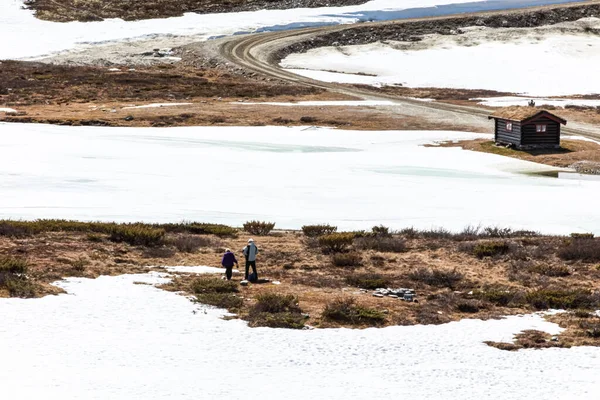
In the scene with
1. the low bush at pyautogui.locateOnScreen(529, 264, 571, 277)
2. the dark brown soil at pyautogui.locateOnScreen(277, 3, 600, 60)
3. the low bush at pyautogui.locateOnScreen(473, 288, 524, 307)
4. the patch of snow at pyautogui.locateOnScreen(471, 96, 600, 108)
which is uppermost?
the dark brown soil at pyautogui.locateOnScreen(277, 3, 600, 60)

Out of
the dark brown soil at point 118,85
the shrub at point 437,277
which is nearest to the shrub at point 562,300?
the shrub at point 437,277

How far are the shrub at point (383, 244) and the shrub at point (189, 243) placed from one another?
197 inches

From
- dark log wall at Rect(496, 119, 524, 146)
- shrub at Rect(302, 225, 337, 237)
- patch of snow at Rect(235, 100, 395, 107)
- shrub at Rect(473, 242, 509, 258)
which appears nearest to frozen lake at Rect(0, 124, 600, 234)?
shrub at Rect(302, 225, 337, 237)

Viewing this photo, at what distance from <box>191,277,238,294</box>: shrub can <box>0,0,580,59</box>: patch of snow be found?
84066 millimetres

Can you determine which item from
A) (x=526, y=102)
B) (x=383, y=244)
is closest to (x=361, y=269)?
(x=383, y=244)

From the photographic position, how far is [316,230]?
3025cm

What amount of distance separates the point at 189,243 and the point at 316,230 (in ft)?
16.1

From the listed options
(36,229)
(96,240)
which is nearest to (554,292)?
(96,240)

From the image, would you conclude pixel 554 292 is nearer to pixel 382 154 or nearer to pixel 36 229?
pixel 36 229

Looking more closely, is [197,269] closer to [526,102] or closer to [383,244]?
[383,244]

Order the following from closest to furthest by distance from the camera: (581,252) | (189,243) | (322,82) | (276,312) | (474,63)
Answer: (276,312) < (581,252) < (189,243) < (322,82) < (474,63)

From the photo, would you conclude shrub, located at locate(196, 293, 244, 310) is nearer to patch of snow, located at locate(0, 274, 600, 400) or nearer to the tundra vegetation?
the tundra vegetation

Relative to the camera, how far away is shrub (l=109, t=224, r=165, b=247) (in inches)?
1080

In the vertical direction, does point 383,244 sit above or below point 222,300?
below
